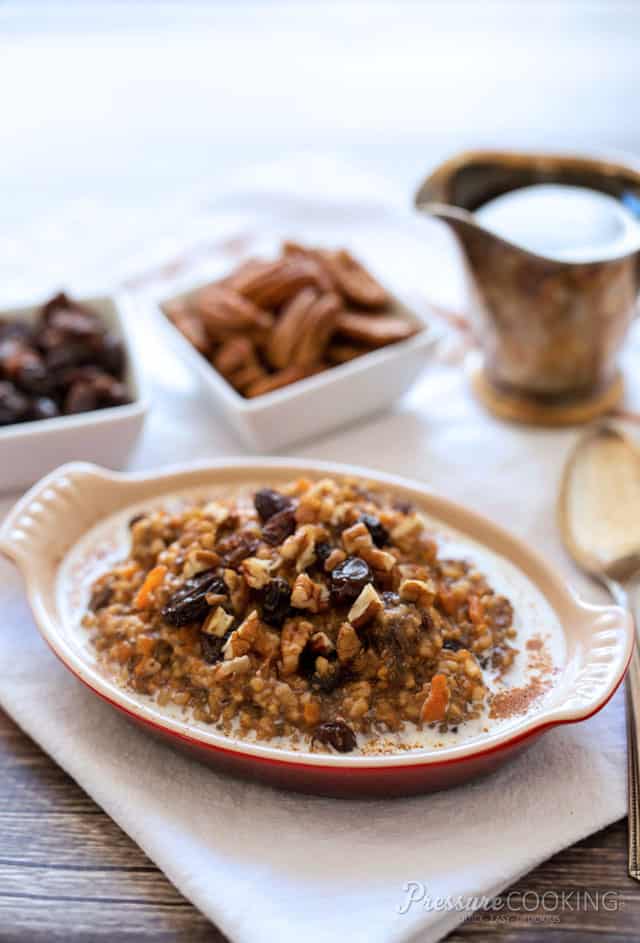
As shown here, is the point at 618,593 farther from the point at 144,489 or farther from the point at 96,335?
the point at 96,335

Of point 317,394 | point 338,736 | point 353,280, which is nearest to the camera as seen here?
point 338,736

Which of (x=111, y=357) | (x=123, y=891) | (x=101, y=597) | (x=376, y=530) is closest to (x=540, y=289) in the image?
(x=376, y=530)

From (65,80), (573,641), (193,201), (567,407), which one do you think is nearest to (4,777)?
(573,641)

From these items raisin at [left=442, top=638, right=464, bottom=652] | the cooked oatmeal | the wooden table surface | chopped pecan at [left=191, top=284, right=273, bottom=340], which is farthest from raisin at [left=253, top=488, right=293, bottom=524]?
chopped pecan at [left=191, top=284, right=273, bottom=340]

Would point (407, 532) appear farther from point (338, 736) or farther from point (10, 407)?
point (10, 407)

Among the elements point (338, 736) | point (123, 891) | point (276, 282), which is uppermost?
point (276, 282)
